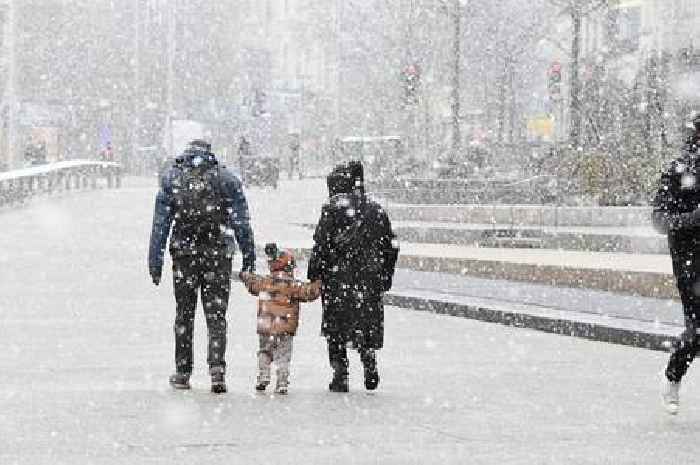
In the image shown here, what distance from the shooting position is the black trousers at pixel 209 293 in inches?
502

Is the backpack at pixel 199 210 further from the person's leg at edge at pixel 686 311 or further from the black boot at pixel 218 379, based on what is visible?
the person's leg at edge at pixel 686 311

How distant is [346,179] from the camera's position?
13.0 meters

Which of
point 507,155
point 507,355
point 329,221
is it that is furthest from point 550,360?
point 507,155

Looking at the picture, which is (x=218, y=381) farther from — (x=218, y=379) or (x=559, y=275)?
(x=559, y=275)

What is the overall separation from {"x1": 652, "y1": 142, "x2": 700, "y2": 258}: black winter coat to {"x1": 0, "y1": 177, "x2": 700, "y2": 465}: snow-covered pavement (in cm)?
102

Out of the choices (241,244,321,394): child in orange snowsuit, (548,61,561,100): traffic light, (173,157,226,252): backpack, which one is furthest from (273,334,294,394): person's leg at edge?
(548,61,561,100): traffic light

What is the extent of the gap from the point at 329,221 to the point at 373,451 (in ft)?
9.70

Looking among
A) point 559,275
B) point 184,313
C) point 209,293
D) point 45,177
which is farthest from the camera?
point 45,177

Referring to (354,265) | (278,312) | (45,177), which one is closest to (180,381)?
(278,312)

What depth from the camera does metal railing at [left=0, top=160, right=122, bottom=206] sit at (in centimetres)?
4809

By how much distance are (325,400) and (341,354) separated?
418 millimetres

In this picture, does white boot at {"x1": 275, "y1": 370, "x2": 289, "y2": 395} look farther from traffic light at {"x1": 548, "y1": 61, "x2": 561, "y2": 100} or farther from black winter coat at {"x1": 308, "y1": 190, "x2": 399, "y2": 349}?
traffic light at {"x1": 548, "y1": 61, "x2": 561, "y2": 100}

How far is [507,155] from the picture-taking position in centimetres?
5647

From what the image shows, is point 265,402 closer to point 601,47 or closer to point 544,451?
point 544,451
